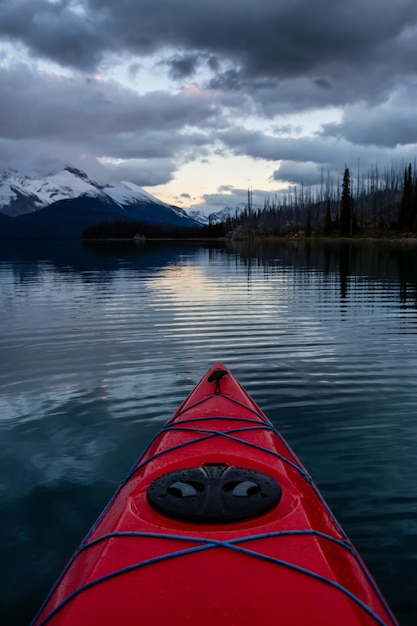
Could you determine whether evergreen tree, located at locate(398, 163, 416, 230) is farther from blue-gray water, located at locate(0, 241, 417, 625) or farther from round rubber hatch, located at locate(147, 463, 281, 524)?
round rubber hatch, located at locate(147, 463, 281, 524)

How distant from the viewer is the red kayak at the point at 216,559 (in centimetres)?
256

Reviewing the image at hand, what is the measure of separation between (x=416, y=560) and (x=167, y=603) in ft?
10.2

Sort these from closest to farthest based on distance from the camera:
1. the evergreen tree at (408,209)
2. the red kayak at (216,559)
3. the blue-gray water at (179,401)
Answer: the red kayak at (216,559)
the blue-gray water at (179,401)
the evergreen tree at (408,209)

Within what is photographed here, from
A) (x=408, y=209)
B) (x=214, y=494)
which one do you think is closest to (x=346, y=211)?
(x=408, y=209)

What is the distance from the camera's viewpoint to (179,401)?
879 cm

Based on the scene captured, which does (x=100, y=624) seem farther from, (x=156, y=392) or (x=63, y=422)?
(x=156, y=392)

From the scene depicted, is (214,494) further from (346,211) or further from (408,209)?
(346,211)

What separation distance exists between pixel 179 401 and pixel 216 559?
5.89 metres

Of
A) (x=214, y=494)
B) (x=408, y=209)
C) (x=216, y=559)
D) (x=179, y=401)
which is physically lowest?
(x=179, y=401)

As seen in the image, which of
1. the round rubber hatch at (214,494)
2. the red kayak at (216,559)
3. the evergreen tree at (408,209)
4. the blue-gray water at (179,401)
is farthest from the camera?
the evergreen tree at (408,209)

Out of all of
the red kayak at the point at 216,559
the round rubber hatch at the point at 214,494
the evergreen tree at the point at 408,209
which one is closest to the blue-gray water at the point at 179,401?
the red kayak at the point at 216,559

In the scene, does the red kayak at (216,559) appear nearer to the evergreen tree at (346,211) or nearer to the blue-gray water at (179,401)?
the blue-gray water at (179,401)

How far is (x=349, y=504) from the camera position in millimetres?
5383

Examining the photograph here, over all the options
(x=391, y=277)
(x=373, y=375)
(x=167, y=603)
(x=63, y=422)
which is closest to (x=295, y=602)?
(x=167, y=603)
